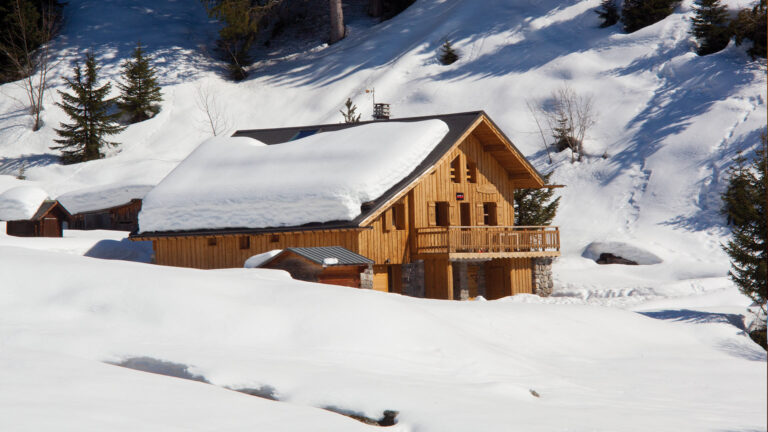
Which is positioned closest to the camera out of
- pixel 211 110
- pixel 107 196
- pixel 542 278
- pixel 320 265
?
pixel 320 265

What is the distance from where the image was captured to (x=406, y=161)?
1209 inches

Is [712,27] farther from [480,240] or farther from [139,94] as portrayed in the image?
[139,94]

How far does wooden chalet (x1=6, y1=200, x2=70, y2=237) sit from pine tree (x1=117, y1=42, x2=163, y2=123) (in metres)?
23.8

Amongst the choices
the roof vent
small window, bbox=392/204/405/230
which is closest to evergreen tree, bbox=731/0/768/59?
the roof vent

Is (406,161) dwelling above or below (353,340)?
above

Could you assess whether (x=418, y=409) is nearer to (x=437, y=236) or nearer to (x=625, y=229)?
(x=437, y=236)

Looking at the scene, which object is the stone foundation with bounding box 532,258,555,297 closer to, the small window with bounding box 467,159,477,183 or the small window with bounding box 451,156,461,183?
the small window with bounding box 467,159,477,183

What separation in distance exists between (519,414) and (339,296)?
5.54m

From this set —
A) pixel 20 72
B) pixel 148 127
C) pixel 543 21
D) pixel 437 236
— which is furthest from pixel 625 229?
pixel 20 72

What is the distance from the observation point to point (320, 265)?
24.5 meters

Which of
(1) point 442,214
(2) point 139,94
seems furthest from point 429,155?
(2) point 139,94

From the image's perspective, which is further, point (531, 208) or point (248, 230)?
point (531, 208)

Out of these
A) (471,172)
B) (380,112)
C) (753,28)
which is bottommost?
(471,172)

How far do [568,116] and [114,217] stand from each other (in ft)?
92.1
